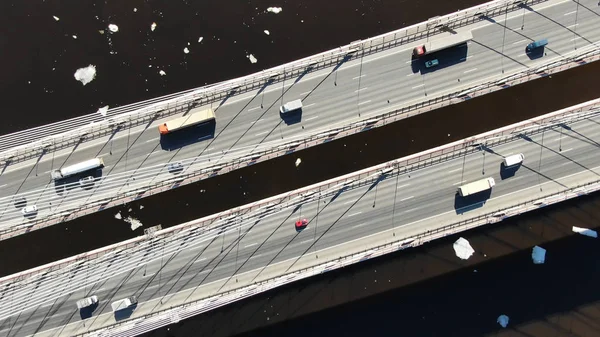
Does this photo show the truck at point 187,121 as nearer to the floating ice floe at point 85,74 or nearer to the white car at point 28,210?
the floating ice floe at point 85,74

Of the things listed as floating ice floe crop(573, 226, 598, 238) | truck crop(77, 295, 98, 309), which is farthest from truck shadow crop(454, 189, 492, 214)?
truck crop(77, 295, 98, 309)

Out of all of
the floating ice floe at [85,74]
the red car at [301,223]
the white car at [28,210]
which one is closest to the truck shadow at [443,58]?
the red car at [301,223]

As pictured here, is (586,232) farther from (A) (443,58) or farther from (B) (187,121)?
(B) (187,121)

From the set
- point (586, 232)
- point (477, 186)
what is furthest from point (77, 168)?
point (586, 232)

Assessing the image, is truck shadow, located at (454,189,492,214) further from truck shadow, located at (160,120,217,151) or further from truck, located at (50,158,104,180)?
truck, located at (50,158,104,180)

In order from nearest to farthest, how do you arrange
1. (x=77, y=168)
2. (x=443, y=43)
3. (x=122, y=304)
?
(x=443, y=43)
(x=122, y=304)
(x=77, y=168)
